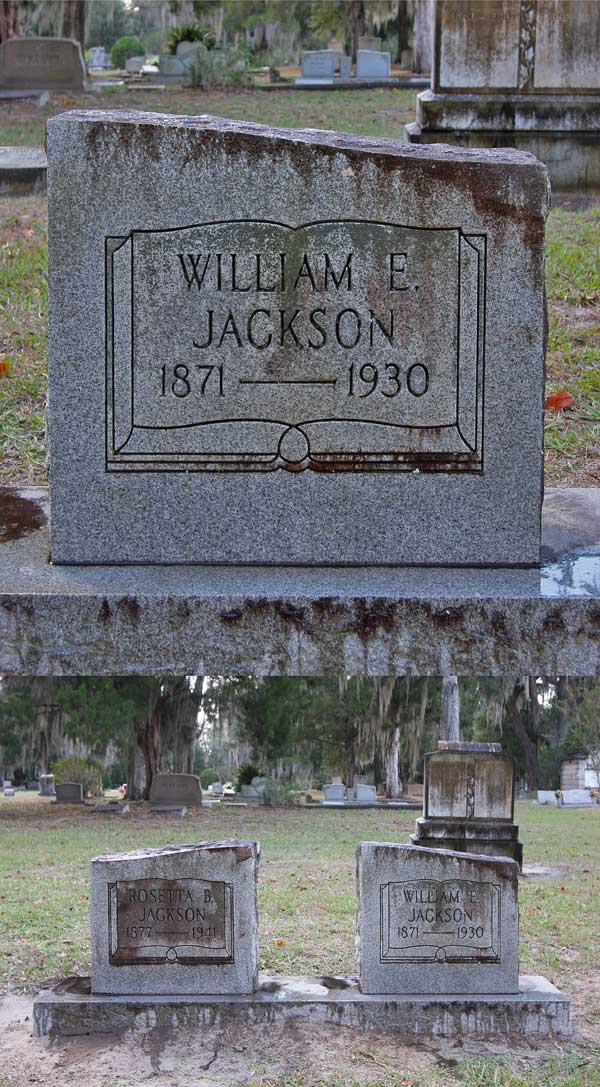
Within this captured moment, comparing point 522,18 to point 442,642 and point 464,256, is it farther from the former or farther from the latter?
point 442,642

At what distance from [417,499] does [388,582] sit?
33 centimetres

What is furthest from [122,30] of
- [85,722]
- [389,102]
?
[85,722]

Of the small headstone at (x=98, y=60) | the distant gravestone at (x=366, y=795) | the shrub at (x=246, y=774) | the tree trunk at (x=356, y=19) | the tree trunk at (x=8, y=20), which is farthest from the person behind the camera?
the small headstone at (x=98, y=60)

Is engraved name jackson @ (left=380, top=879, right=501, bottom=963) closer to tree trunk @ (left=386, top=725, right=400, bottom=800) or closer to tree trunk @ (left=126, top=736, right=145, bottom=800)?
tree trunk @ (left=126, top=736, right=145, bottom=800)


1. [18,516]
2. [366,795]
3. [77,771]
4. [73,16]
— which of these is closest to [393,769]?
[366,795]

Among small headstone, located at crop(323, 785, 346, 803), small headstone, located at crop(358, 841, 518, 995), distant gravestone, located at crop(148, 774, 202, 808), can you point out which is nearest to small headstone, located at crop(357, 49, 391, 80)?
small headstone, located at crop(323, 785, 346, 803)

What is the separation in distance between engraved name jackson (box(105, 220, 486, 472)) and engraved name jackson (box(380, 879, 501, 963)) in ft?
14.5

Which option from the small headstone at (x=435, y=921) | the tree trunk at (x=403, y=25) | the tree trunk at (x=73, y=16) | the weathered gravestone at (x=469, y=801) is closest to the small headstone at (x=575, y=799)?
the weathered gravestone at (x=469, y=801)

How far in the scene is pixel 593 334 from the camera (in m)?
8.81

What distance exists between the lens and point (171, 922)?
7211 mm

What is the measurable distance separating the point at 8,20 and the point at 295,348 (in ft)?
87.1

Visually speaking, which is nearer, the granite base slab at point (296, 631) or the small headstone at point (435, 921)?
the granite base slab at point (296, 631)

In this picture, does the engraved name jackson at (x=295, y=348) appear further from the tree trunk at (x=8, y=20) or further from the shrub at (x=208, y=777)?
the shrub at (x=208, y=777)

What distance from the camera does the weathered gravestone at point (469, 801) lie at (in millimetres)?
10992
